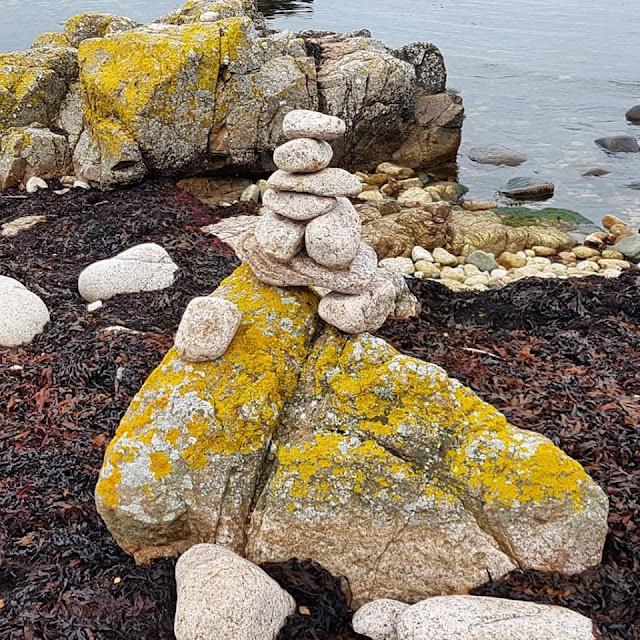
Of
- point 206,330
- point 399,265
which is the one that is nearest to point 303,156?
point 206,330

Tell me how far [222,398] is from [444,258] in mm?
9222

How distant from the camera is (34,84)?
14211mm

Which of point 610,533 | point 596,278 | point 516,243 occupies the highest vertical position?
→ point 610,533

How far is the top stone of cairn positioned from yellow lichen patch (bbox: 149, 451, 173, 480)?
2.43 metres

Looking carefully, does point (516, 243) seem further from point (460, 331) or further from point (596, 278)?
point (460, 331)

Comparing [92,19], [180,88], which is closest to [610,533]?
[180,88]

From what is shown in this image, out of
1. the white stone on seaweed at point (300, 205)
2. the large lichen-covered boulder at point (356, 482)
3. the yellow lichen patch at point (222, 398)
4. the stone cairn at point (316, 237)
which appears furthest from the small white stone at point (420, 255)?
the large lichen-covered boulder at point (356, 482)

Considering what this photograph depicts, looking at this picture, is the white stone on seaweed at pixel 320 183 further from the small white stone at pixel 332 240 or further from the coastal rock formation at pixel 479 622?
the coastal rock formation at pixel 479 622

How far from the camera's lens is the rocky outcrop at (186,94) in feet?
42.5

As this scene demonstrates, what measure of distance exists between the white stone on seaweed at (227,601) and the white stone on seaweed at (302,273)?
6.50 feet

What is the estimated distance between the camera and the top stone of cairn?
521 cm

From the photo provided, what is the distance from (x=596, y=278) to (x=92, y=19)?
14.1 meters

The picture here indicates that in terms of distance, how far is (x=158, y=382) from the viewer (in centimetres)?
488

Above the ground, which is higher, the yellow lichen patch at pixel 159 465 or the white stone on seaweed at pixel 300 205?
the white stone on seaweed at pixel 300 205
